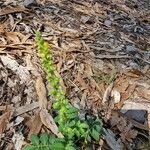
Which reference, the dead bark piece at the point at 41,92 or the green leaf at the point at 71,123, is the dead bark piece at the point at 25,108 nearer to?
the dead bark piece at the point at 41,92

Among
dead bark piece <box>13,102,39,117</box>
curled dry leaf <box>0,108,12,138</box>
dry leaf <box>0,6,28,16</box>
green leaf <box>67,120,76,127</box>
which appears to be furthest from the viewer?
dry leaf <box>0,6,28,16</box>

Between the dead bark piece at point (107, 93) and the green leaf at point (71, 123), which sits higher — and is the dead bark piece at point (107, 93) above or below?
below

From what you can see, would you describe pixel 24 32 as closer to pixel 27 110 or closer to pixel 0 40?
pixel 0 40

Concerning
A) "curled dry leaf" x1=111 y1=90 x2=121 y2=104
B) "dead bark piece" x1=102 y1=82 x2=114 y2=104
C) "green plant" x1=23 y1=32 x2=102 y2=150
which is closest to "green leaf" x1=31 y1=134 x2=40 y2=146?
"green plant" x1=23 y1=32 x2=102 y2=150

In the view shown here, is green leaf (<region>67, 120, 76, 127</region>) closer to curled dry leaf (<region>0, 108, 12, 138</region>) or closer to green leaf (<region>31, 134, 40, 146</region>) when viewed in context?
green leaf (<region>31, 134, 40, 146</region>)

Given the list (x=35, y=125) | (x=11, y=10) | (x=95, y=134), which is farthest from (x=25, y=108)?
(x=11, y=10)

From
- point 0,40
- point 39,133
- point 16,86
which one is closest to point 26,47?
point 0,40

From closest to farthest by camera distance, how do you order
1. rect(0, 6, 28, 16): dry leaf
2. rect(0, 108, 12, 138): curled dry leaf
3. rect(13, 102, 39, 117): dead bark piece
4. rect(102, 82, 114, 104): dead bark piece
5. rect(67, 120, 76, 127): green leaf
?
1. rect(67, 120, 76, 127): green leaf
2. rect(0, 108, 12, 138): curled dry leaf
3. rect(13, 102, 39, 117): dead bark piece
4. rect(102, 82, 114, 104): dead bark piece
5. rect(0, 6, 28, 16): dry leaf

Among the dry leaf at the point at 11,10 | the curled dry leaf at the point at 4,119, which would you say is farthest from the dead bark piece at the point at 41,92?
the dry leaf at the point at 11,10
